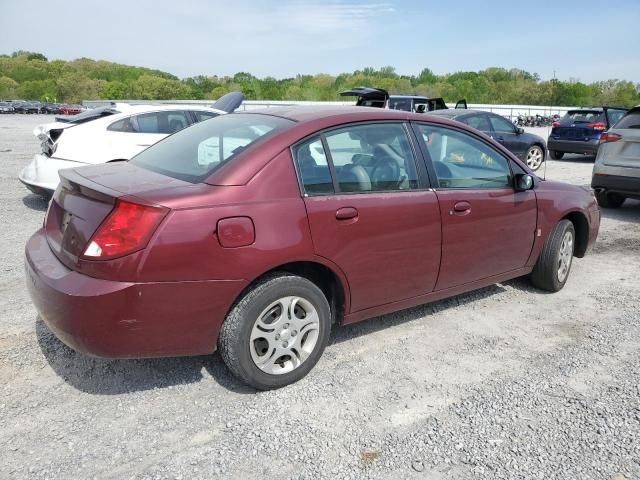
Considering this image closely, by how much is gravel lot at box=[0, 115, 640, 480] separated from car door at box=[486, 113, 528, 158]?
888 cm

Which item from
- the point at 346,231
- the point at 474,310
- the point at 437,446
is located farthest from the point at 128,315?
the point at 474,310

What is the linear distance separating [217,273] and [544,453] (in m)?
1.82

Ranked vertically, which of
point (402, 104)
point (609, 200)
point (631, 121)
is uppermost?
point (402, 104)

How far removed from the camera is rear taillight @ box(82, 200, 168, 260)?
249 centimetres

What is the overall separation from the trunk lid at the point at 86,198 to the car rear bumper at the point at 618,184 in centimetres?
674

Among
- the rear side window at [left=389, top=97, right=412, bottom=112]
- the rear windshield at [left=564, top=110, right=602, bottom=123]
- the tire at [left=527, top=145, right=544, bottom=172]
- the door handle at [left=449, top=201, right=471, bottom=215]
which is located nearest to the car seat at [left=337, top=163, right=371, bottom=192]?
the door handle at [left=449, top=201, right=471, bottom=215]

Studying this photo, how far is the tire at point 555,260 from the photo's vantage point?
4.45m

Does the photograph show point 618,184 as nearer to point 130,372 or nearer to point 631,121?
point 631,121

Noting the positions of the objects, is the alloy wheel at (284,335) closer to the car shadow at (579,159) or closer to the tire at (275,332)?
the tire at (275,332)

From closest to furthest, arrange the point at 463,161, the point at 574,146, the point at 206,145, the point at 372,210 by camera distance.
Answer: the point at 372,210 < the point at 206,145 < the point at 463,161 < the point at 574,146

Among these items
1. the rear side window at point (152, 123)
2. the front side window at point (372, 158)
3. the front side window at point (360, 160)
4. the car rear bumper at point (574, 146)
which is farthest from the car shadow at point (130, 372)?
the car rear bumper at point (574, 146)

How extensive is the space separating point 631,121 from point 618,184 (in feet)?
3.16

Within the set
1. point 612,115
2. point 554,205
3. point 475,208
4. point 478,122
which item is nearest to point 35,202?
point 475,208

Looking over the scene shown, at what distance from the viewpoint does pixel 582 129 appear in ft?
46.9
